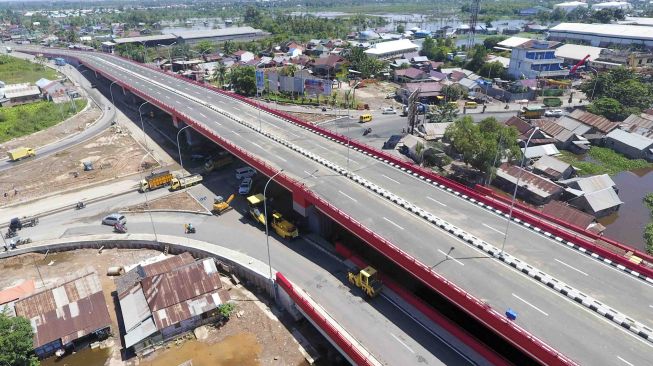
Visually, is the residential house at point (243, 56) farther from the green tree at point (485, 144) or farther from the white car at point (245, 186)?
the green tree at point (485, 144)

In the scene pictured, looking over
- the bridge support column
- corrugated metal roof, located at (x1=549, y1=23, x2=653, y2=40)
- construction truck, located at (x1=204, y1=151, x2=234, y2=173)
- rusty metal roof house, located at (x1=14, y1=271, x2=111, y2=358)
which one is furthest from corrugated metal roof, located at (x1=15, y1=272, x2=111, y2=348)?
corrugated metal roof, located at (x1=549, y1=23, x2=653, y2=40)

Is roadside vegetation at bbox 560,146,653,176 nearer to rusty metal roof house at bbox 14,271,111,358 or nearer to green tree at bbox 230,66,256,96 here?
rusty metal roof house at bbox 14,271,111,358

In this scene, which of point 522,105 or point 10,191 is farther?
point 522,105

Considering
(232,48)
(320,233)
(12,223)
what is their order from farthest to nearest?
(232,48), (12,223), (320,233)

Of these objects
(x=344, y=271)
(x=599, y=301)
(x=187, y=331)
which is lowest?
(x=187, y=331)

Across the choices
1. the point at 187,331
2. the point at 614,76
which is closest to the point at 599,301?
the point at 187,331

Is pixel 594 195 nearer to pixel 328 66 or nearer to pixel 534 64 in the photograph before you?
pixel 534 64

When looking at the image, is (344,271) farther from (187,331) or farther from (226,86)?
(226,86)
